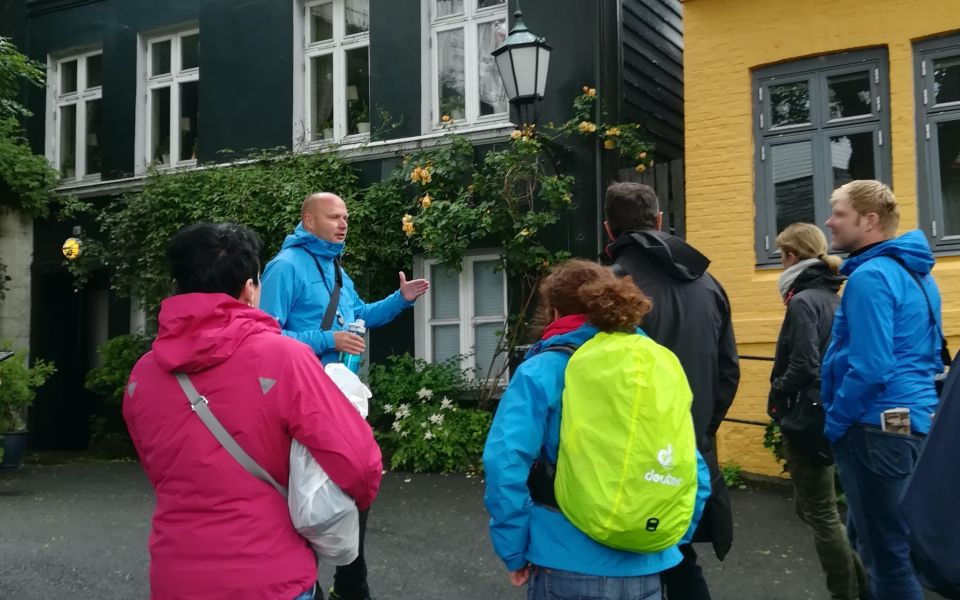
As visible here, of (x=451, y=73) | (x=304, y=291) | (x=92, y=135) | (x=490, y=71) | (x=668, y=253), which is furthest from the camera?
(x=92, y=135)

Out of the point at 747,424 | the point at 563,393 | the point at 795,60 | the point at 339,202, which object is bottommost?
the point at 747,424

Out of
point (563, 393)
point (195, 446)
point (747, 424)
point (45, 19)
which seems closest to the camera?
point (195, 446)

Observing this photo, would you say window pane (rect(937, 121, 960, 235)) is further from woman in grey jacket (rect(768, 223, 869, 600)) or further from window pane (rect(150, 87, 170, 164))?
window pane (rect(150, 87, 170, 164))

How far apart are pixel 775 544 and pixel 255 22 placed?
30.3 ft

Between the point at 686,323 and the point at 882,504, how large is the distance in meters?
1.02

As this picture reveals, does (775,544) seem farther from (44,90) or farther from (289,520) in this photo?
(44,90)

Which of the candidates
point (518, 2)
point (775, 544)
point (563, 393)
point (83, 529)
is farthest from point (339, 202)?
point (518, 2)

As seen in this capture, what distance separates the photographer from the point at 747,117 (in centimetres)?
866

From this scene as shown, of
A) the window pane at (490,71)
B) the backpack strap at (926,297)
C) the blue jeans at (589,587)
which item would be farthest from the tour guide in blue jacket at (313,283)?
the window pane at (490,71)

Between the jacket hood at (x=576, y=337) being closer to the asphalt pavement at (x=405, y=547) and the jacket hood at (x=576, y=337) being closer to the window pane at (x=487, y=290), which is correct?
the asphalt pavement at (x=405, y=547)

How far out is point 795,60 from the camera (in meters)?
8.55

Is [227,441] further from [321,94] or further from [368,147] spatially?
[321,94]

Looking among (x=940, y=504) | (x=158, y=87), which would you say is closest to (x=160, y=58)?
(x=158, y=87)

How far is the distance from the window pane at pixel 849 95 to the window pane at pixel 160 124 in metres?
8.82
